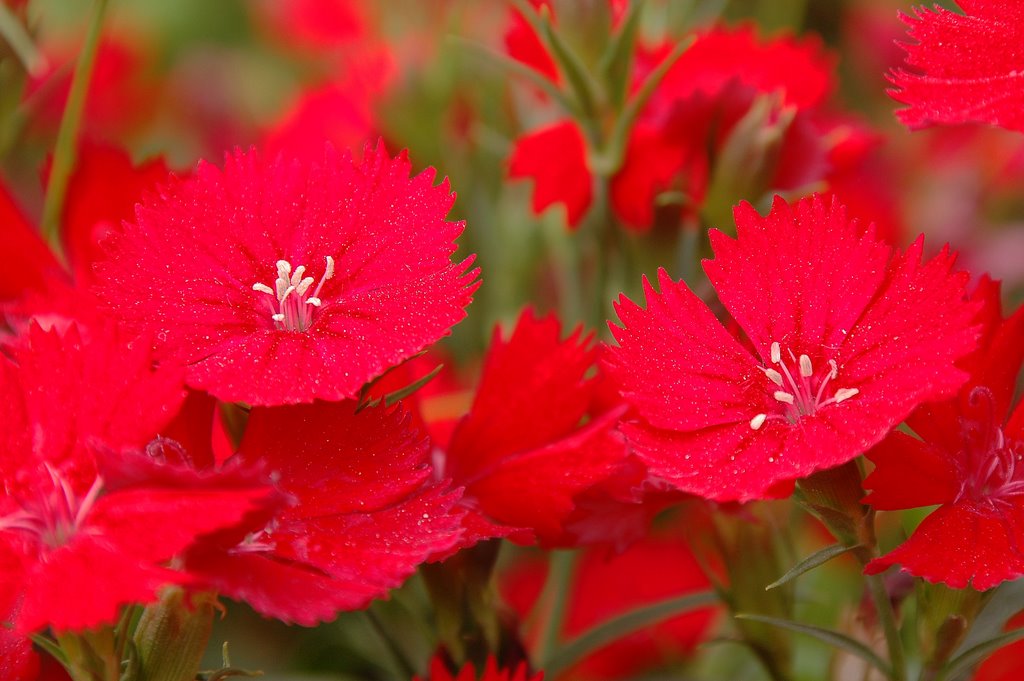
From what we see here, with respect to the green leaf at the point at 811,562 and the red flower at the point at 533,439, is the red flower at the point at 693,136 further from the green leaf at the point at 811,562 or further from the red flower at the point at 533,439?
the green leaf at the point at 811,562

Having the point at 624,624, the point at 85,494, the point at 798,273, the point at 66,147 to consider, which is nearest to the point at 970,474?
the point at 798,273

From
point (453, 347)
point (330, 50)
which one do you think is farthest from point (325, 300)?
point (330, 50)

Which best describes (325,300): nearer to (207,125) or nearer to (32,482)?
(32,482)

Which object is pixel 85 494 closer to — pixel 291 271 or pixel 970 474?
pixel 291 271

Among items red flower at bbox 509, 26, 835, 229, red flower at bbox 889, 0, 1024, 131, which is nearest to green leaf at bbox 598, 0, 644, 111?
red flower at bbox 509, 26, 835, 229

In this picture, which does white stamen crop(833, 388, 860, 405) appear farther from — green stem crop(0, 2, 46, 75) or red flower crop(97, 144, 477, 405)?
green stem crop(0, 2, 46, 75)

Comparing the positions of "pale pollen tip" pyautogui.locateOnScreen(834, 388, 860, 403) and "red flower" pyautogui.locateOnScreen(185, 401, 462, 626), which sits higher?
"red flower" pyautogui.locateOnScreen(185, 401, 462, 626)
